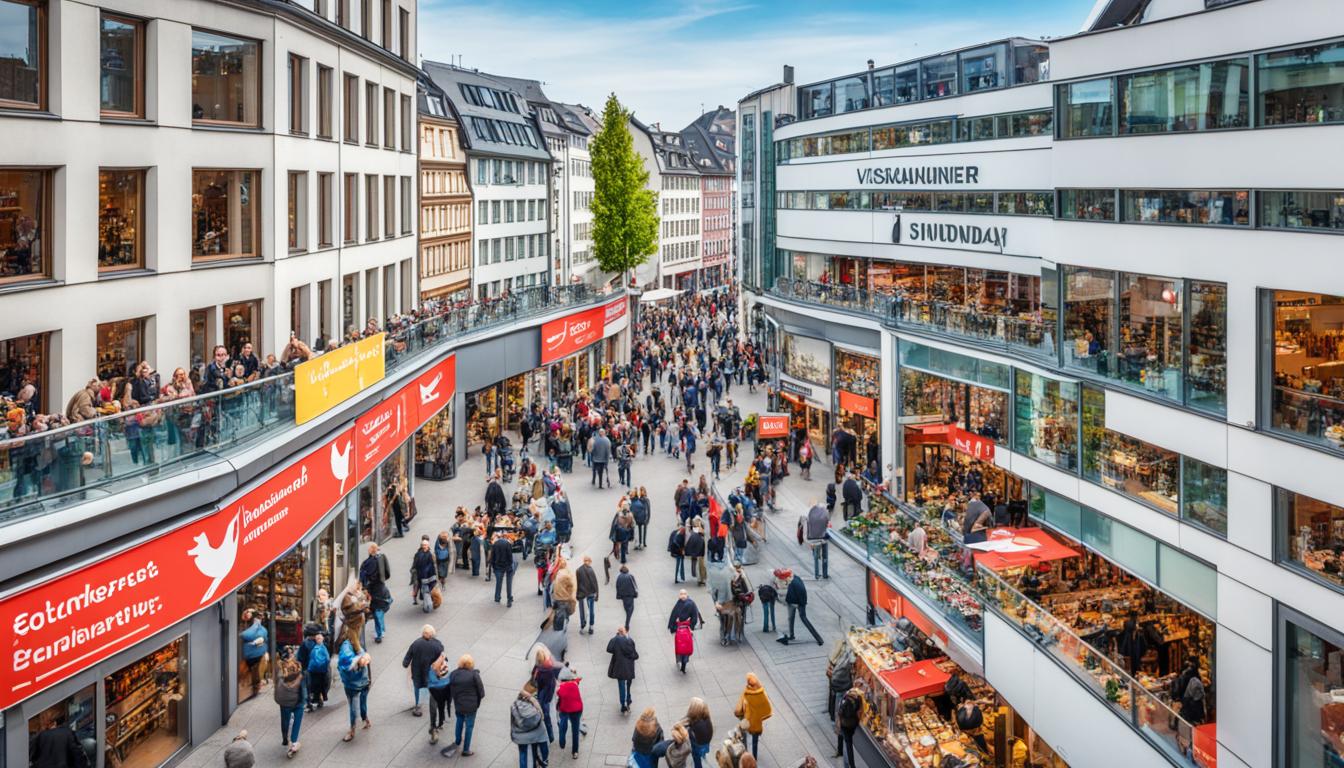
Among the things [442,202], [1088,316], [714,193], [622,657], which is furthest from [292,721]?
[714,193]

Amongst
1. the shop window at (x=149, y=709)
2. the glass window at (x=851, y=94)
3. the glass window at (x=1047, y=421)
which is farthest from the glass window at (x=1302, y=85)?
the glass window at (x=851, y=94)

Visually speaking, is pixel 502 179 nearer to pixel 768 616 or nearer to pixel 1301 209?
pixel 768 616

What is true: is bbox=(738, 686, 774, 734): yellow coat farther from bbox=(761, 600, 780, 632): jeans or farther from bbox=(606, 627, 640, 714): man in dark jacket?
bbox=(761, 600, 780, 632): jeans

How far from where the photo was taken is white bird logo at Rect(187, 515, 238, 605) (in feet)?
48.2

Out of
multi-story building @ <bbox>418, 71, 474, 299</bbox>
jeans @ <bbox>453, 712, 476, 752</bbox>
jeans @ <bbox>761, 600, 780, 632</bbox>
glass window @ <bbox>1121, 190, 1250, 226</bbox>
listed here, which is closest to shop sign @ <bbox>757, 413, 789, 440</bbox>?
jeans @ <bbox>761, 600, 780, 632</bbox>

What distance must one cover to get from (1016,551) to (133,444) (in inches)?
531

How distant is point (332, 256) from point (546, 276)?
45642 mm

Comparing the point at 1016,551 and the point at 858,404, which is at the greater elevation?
the point at 858,404

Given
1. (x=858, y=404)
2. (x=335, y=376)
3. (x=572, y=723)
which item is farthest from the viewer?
(x=858, y=404)

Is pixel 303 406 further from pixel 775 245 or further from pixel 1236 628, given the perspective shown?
pixel 775 245

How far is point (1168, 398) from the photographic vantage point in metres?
17.4

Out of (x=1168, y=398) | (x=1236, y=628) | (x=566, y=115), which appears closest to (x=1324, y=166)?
(x=1168, y=398)

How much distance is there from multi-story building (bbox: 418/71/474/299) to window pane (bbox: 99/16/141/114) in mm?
32747

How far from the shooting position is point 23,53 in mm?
14859
